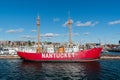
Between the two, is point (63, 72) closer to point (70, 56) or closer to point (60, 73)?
point (60, 73)

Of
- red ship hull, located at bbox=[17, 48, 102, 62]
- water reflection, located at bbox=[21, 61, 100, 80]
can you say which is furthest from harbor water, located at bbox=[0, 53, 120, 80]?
red ship hull, located at bbox=[17, 48, 102, 62]

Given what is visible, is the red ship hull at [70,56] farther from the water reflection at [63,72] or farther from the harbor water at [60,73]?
the water reflection at [63,72]

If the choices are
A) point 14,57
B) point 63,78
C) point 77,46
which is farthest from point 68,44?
point 63,78

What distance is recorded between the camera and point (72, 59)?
67.2 metres

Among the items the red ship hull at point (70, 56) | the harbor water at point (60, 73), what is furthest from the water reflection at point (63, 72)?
the red ship hull at point (70, 56)

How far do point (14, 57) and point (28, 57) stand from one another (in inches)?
585

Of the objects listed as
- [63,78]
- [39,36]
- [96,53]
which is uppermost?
[39,36]

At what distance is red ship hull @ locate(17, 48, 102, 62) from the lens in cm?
6619

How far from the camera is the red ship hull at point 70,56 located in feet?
217

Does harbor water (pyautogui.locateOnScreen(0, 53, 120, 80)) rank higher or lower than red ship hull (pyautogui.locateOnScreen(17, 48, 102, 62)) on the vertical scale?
lower

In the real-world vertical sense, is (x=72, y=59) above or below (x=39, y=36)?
below

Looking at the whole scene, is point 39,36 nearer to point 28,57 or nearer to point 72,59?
point 28,57

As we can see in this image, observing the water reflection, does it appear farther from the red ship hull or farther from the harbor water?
the red ship hull

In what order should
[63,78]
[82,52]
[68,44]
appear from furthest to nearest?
1. [68,44]
2. [82,52]
3. [63,78]
